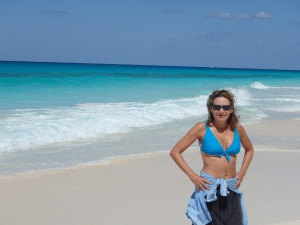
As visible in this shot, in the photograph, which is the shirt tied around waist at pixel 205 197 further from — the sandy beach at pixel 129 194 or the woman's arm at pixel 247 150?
the sandy beach at pixel 129 194

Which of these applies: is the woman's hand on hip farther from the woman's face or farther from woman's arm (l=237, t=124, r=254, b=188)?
the woman's face

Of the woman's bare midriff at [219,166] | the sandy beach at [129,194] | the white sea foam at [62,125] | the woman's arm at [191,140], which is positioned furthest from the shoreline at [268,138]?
the woman's bare midriff at [219,166]

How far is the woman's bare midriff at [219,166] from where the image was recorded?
11.8ft

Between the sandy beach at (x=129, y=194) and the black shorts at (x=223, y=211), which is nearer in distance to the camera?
the black shorts at (x=223, y=211)

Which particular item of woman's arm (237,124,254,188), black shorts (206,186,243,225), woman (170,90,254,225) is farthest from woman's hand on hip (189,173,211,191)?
woman's arm (237,124,254,188)

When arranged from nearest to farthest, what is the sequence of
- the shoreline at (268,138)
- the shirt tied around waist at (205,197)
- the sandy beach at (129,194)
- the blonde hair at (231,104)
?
the shirt tied around waist at (205,197), the blonde hair at (231,104), the sandy beach at (129,194), the shoreline at (268,138)

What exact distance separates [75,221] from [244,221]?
2347 mm

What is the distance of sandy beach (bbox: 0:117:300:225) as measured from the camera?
5.50m

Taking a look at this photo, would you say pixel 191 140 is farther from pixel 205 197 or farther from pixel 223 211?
pixel 223 211

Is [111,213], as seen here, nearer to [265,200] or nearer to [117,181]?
[117,181]

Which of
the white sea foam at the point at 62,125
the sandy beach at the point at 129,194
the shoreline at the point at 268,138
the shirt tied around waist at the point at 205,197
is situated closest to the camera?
the shirt tied around waist at the point at 205,197

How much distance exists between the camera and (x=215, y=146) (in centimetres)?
355

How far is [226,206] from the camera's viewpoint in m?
3.56

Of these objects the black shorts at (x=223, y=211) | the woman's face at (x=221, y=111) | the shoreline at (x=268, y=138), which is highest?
the woman's face at (x=221, y=111)
